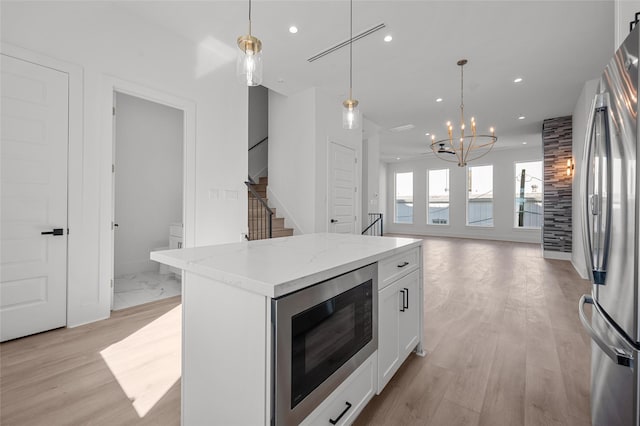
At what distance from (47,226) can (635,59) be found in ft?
12.8

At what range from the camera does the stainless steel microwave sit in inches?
37.3

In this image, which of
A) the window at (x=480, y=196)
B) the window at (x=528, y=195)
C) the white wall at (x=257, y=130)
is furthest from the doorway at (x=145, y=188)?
the window at (x=528, y=195)

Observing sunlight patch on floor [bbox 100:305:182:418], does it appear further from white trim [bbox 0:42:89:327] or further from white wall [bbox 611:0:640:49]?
white wall [bbox 611:0:640:49]

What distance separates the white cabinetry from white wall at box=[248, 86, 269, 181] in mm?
5044

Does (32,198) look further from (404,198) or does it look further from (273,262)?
(404,198)

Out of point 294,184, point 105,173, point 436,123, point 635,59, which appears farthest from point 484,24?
point 105,173

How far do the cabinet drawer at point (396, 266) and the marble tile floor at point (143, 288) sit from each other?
294 cm

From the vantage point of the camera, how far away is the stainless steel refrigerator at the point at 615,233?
3.28 ft

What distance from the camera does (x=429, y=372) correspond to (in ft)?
6.31

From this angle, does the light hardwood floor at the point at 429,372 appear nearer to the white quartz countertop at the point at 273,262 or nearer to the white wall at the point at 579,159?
the white quartz countertop at the point at 273,262

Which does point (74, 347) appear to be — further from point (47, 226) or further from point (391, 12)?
point (391, 12)

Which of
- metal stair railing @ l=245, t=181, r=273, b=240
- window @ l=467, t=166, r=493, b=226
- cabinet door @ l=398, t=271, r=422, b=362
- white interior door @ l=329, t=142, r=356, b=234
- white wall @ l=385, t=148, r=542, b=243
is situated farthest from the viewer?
window @ l=467, t=166, r=493, b=226

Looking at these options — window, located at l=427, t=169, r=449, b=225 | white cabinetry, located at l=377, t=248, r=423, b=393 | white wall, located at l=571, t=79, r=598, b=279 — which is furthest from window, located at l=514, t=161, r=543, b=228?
white cabinetry, located at l=377, t=248, r=423, b=393

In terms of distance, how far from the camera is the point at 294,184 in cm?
504
